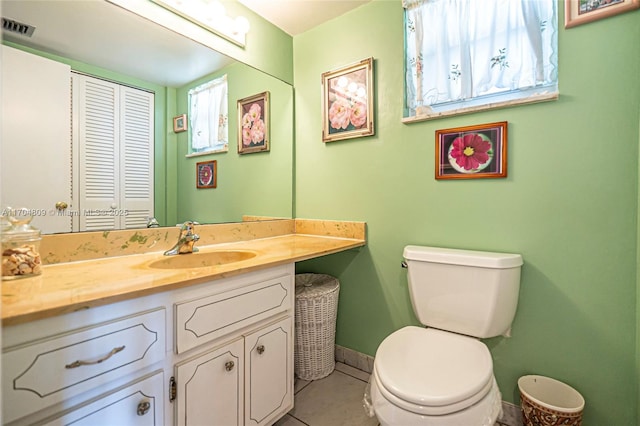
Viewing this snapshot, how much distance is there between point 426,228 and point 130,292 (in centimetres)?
134

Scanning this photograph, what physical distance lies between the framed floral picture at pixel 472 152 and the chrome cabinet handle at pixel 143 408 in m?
1.49

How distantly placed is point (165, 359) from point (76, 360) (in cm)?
24

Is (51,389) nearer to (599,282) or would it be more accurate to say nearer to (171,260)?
(171,260)

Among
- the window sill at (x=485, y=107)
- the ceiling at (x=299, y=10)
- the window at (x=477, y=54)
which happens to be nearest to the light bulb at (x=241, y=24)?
the ceiling at (x=299, y=10)

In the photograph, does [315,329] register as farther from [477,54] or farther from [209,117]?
[477,54]

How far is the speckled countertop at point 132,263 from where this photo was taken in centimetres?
75

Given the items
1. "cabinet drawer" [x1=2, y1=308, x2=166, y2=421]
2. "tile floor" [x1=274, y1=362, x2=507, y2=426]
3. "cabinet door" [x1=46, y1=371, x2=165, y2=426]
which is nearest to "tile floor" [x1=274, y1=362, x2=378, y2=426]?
"tile floor" [x1=274, y1=362, x2=507, y2=426]

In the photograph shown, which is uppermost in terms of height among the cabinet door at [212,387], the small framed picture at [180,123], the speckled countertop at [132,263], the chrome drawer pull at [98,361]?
the small framed picture at [180,123]

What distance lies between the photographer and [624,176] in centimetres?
116

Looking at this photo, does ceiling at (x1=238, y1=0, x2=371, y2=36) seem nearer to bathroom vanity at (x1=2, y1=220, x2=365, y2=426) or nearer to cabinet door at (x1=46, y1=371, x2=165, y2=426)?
bathroom vanity at (x1=2, y1=220, x2=365, y2=426)

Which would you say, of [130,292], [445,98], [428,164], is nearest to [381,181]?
[428,164]

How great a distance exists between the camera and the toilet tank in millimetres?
1257

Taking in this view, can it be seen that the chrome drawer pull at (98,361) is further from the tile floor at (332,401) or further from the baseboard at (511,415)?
the baseboard at (511,415)

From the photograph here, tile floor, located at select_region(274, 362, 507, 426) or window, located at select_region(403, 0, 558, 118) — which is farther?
tile floor, located at select_region(274, 362, 507, 426)
